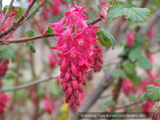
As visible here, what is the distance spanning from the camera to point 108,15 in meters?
0.56

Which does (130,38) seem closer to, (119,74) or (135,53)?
(135,53)

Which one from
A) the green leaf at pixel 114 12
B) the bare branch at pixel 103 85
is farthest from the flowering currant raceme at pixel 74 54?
the bare branch at pixel 103 85

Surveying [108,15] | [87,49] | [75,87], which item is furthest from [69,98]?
Result: [108,15]

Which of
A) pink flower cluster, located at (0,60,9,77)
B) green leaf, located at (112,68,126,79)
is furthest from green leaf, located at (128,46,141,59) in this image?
pink flower cluster, located at (0,60,9,77)

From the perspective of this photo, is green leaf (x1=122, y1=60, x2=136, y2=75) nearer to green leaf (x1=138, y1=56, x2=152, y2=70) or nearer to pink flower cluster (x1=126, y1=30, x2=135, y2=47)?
green leaf (x1=138, y1=56, x2=152, y2=70)

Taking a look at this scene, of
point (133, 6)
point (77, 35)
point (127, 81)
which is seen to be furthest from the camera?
point (127, 81)

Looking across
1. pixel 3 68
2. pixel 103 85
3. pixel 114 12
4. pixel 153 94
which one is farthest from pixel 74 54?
pixel 103 85

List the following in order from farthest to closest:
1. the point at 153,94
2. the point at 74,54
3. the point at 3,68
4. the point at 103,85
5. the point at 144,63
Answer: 1. the point at 103,85
2. the point at 144,63
3. the point at 3,68
4. the point at 153,94
5. the point at 74,54

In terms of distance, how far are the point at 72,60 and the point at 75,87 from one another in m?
0.09

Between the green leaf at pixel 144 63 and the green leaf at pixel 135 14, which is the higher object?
the green leaf at pixel 135 14

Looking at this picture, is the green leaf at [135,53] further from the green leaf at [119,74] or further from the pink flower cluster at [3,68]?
the pink flower cluster at [3,68]

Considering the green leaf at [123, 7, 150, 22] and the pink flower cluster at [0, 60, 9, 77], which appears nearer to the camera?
the green leaf at [123, 7, 150, 22]

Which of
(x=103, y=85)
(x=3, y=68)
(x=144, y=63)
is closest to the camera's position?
(x=3, y=68)

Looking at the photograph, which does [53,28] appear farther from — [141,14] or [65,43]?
[141,14]
